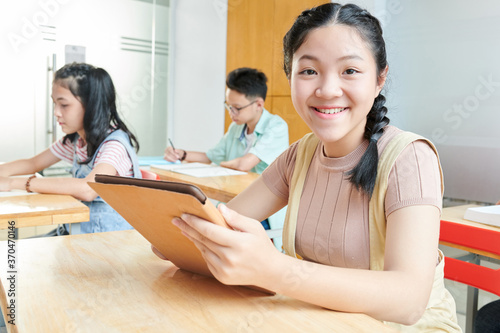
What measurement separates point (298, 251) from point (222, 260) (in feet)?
1.44

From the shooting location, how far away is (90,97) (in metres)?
2.06

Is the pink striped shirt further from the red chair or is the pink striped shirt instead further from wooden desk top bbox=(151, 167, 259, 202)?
the red chair

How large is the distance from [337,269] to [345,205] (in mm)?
287

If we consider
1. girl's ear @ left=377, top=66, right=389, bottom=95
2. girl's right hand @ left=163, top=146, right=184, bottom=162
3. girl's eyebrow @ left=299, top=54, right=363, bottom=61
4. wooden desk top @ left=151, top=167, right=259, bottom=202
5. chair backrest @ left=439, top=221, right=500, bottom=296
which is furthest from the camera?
girl's right hand @ left=163, top=146, right=184, bottom=162

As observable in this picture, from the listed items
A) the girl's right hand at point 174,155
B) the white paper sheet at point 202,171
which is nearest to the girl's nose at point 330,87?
the white paper sheet at point 202,171

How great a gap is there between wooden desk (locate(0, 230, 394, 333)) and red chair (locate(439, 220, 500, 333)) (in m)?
0.99

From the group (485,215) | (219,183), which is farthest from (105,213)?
(485,215)

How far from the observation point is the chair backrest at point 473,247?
1489mm

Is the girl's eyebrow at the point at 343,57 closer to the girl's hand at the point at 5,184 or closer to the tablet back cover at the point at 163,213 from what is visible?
the tablet back cover at the point at 163,213

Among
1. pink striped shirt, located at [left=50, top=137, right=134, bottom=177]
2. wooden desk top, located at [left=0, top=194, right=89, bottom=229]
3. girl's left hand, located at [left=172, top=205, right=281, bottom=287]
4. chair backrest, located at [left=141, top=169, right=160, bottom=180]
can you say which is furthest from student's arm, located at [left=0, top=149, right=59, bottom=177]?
girl's left hand, located at [left=172, top=205, right=281, bottom=287]

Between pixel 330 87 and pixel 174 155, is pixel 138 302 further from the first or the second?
pixel 174 155

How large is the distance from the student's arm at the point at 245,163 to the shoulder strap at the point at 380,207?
6.62 ft

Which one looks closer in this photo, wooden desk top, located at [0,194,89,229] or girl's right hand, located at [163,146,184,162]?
wooden desk top, located at [0,194,89,229]

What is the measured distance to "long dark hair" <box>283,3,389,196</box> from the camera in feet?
3.21
